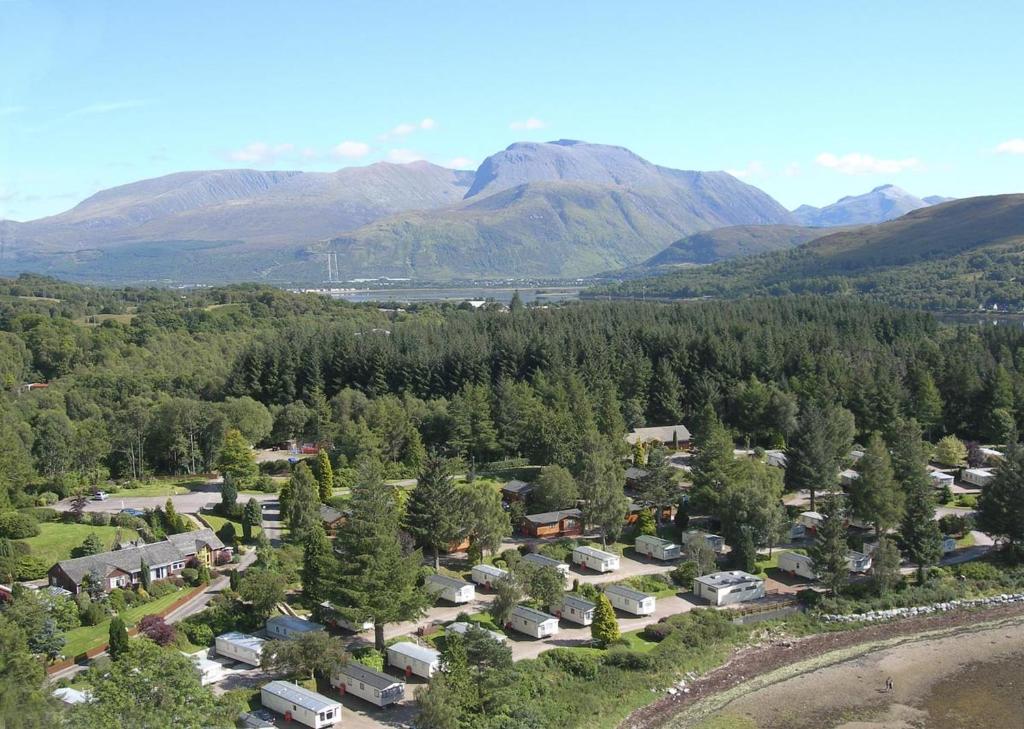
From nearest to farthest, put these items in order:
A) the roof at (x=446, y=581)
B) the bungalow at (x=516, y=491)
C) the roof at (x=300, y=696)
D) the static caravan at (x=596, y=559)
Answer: the roof at (x=300, y=696), the roof at (x=446, y=581), the static caravan at (x=596, y=559), the bungalow at (x=516, y=491)

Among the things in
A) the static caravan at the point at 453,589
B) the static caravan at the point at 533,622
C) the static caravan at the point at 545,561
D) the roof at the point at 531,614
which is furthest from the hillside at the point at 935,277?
the static caravan at the point at 533,622

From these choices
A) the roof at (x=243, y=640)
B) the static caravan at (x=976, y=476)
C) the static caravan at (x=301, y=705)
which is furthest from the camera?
the static caravan at (x=976, y=476)

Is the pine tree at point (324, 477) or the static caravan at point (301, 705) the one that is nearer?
the static caravan at point (301, 705)

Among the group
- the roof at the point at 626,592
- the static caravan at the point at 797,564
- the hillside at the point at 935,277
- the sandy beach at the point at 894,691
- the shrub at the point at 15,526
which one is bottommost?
the sandy beach at the point at 894,691

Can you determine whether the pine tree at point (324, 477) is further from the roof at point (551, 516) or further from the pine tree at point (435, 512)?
the roof at point (551, 516)

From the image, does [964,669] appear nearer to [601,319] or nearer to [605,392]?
[605,392]

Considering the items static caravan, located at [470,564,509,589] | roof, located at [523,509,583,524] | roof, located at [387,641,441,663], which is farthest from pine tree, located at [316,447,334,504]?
roof, located at [387,641,441,663]

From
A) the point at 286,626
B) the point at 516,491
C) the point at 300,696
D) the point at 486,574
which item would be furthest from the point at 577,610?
the point at 516,491

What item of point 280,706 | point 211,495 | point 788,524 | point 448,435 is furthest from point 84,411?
point 788,524
